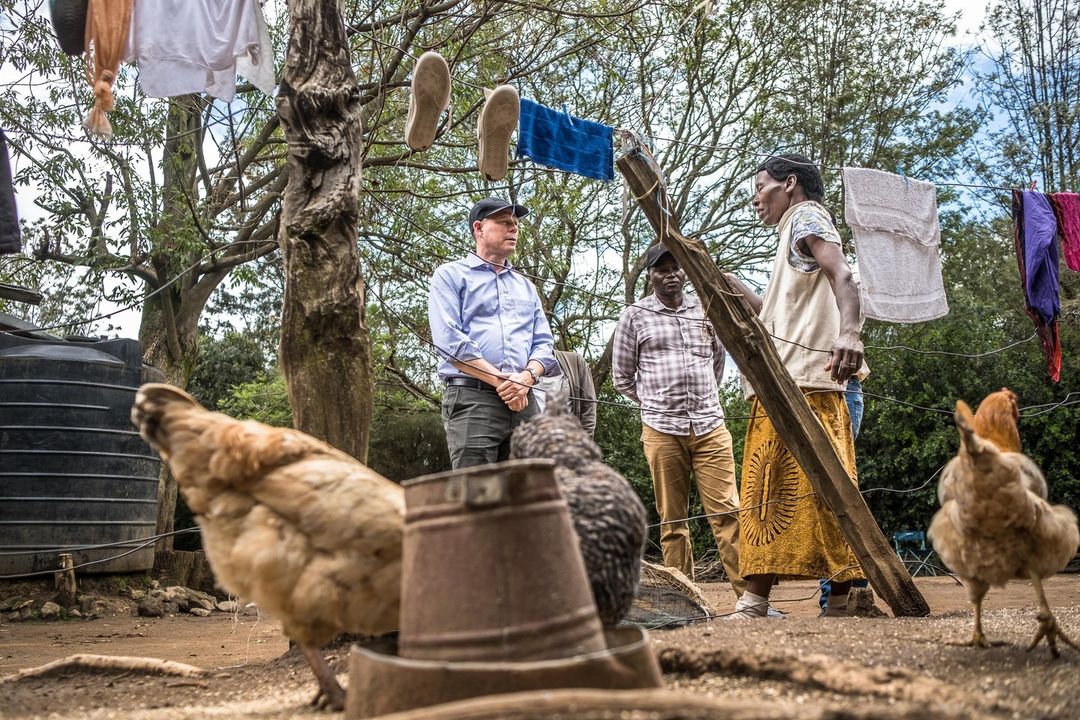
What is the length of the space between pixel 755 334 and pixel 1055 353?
13.3ft

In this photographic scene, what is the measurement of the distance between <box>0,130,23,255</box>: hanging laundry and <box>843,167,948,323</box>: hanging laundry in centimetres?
580

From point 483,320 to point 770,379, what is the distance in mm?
1602

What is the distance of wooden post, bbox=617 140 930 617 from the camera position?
179 inches

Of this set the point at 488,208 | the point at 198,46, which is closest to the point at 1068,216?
A: the point at 488,208

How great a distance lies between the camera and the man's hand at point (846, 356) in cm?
445

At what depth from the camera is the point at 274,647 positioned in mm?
6164

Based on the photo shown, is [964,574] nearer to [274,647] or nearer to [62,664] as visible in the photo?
[62,664]

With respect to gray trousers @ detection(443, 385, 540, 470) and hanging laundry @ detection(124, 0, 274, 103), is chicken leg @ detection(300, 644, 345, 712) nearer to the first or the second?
gray trousers @ detection(443, 385, 540, 470)

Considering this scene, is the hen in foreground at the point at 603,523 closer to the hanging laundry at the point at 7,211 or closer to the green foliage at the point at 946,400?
the hanging laundry at the point at 7,211

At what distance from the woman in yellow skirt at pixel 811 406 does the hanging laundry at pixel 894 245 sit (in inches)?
52.0

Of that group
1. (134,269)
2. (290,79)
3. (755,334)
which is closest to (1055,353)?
(755,334)

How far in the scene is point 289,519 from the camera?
2549mm

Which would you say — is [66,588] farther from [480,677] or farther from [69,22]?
[480,677]

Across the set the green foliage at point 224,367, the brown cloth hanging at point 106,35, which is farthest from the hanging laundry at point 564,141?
→ the green foliage at point 224,367
